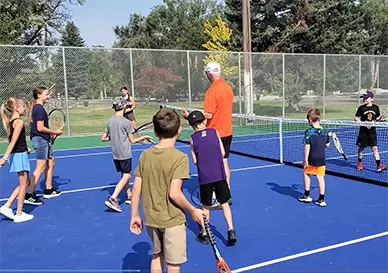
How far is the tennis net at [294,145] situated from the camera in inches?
315

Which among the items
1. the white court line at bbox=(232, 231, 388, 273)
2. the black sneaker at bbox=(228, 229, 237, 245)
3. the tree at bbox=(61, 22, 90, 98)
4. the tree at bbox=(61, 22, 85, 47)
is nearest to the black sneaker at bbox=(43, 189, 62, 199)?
the black sneaker at bbox=(228, 229, 237, 245)

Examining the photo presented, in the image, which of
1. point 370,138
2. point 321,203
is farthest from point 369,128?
point 321,203

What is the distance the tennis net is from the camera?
315 inches

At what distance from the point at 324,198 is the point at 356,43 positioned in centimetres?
2621

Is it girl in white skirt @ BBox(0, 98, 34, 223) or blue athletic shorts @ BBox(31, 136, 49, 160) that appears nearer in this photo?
girl in white skirt @ BBox(0, 98, 34, 223)

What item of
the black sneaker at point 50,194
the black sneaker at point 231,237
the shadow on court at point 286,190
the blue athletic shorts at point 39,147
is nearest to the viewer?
the black sneaker at point 231,237

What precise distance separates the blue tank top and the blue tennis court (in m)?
0.76

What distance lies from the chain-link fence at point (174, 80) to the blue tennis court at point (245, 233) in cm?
656

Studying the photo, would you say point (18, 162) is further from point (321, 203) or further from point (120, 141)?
point (321, 203)

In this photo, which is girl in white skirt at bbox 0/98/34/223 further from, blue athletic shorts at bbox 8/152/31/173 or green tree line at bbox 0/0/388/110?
green tree line at bbox 0/0/388/110

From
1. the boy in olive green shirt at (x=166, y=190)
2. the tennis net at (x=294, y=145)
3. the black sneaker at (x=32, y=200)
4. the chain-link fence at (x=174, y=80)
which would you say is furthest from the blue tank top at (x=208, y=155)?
the chain-link fence at (x=174, y=80)

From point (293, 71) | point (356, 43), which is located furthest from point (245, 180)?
point (356, 43)

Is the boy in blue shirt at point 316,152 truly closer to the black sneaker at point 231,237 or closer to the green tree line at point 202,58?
the black sneaker at point 231,237

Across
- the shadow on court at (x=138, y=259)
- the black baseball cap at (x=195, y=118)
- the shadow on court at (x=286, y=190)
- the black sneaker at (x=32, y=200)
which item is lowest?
the shadow on court at (x=138, y=259)
